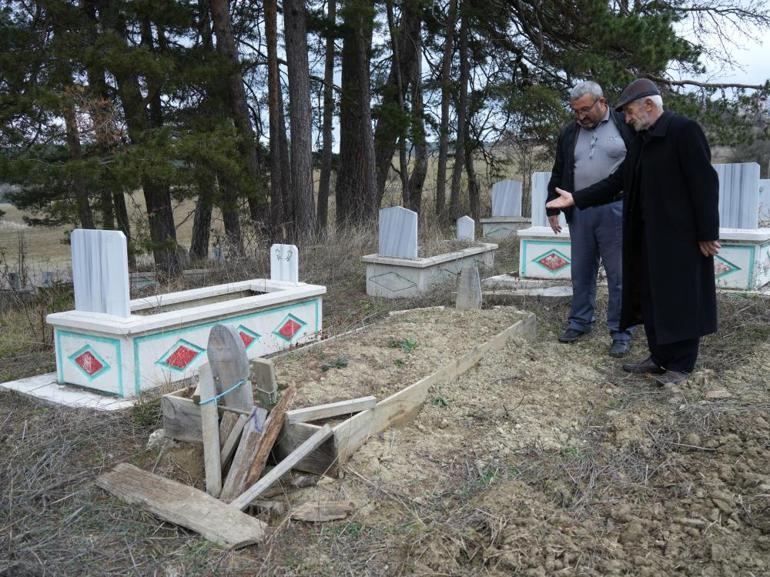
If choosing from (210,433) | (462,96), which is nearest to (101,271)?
(210,433)

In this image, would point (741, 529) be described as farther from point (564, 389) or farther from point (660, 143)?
point (660, 143)

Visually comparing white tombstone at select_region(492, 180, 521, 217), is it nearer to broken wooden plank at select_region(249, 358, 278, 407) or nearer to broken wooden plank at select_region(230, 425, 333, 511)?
broken wooden plank at select_region(249, 358, 278, 407)

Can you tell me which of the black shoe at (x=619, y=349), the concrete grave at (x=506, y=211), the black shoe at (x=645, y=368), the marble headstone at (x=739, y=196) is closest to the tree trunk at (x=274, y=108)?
the concrete grave at (x=506, y=211)

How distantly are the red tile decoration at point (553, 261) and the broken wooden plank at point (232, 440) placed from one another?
18.4ft

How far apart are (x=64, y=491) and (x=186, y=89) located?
1002 cm

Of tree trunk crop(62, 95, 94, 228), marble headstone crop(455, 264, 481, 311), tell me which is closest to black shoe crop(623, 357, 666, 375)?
marble headstone crop(455, 264, 481, 311)

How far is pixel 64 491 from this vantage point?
3.45m

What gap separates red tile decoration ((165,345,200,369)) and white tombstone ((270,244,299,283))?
143 cm

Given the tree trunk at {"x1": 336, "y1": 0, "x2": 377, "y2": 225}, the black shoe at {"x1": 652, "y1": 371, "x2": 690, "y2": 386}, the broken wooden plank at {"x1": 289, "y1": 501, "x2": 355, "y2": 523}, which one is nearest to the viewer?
the broken wooden plank at {"x1": 289, "y1": 501, "x2": 355, "y2": 523}

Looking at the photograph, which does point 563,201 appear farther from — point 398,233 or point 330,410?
point 398,233

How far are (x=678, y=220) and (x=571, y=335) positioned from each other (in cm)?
164

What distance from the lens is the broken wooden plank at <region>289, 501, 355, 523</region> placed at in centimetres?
312

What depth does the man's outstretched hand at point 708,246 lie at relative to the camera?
4426mm

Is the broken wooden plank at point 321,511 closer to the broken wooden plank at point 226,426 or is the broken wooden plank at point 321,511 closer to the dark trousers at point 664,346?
the broken wooden plank at point 226,426
